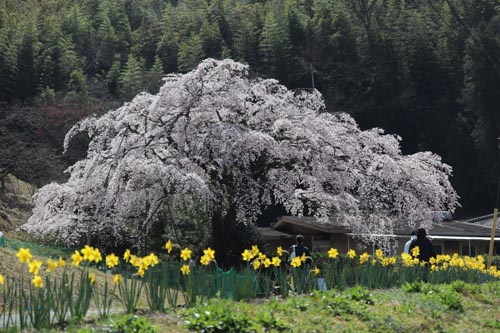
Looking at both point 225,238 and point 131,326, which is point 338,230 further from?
point 131,326

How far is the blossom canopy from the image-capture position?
14352 mm

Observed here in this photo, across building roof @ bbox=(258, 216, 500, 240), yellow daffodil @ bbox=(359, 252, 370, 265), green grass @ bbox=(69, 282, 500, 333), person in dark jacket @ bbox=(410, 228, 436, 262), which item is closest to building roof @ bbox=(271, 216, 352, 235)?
building roof @ bbox=(258, 216, 500, 240)

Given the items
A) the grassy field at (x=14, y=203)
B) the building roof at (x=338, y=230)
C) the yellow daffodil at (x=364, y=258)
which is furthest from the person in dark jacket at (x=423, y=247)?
the grassy field at (x=14, y=203)

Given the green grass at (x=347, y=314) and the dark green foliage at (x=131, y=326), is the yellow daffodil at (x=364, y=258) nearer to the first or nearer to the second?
the green grass at (x=347, y=314)

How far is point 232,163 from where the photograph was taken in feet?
48.5

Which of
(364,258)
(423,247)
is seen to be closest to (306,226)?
(423,247)

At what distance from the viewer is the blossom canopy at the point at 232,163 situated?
1435cm

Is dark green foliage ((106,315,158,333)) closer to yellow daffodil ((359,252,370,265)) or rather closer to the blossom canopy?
yellow daffodil ((359,252,370,265))

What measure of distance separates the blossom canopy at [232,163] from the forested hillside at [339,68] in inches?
707

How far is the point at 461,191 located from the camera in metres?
40.5

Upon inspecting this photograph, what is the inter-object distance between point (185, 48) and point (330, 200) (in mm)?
32529

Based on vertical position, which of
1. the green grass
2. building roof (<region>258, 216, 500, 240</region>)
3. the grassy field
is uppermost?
the grassy field

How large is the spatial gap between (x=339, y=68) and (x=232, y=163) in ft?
98.6

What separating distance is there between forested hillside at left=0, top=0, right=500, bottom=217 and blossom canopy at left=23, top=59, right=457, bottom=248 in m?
17.9
